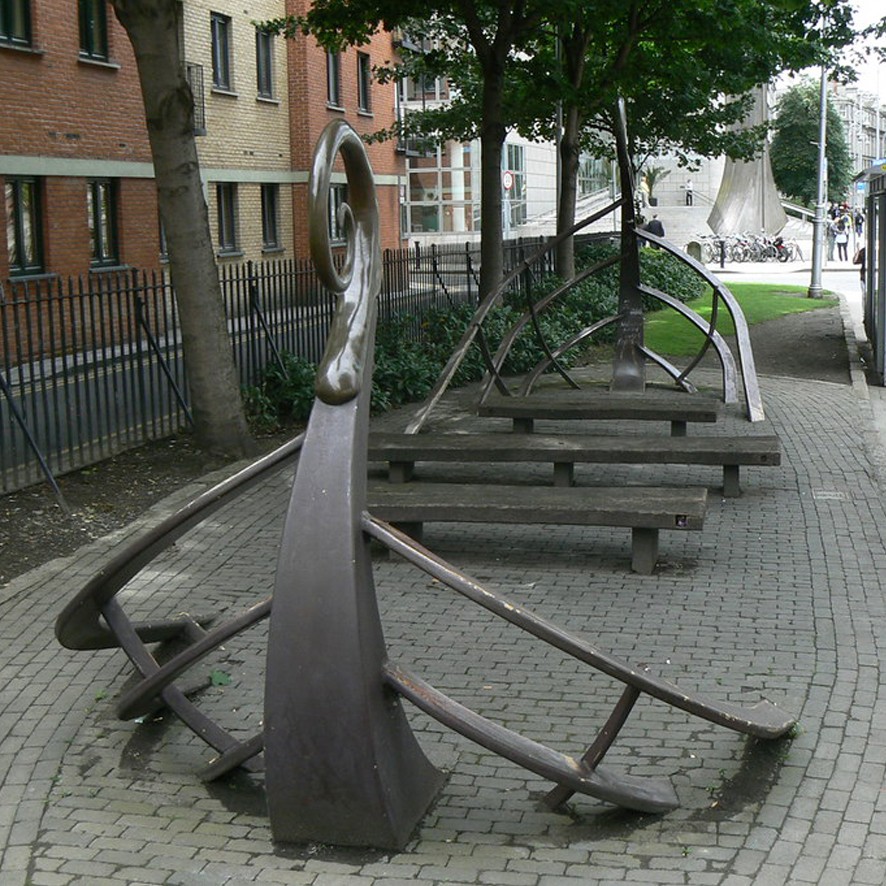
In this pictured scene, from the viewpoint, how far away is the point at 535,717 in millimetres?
5719

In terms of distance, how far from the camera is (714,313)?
13.8 m

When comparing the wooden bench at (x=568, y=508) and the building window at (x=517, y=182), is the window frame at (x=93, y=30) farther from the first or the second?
the building window at (x=517, y=182)

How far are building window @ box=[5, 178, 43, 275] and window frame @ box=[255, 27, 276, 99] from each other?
33.0 ft

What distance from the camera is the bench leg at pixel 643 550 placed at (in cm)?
802

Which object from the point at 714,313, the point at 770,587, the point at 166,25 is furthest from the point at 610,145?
the point at 770,587

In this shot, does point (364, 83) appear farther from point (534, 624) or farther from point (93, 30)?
point (534, 624)

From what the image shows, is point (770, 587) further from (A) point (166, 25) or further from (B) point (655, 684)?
(A) point (166, 25)

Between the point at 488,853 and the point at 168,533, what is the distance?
5.15 ft

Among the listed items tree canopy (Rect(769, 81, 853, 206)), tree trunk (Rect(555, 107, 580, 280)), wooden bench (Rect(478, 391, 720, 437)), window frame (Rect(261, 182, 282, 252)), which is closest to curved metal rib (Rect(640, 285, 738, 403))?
wooden bench (Rect(478, 391, 720, 437))

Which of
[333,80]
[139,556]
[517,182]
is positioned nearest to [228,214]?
[333,80]

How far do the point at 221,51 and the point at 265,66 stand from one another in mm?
2465

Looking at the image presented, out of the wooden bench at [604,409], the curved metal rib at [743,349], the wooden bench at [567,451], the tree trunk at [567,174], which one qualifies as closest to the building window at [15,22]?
the tree trunk at [567,174]

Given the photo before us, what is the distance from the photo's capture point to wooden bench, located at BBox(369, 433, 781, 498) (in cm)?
947

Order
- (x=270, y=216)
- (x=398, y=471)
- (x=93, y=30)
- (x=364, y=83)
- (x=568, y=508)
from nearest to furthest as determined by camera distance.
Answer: (x=568, y=508) → (x=398, y=471) → (x=93, y=30) → (x=270, y=216) → (x=364, y=83)
